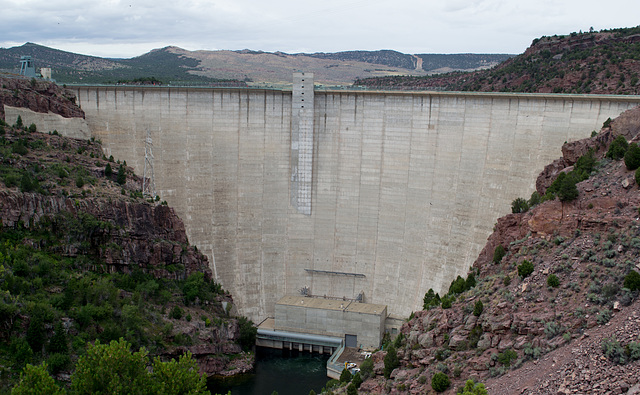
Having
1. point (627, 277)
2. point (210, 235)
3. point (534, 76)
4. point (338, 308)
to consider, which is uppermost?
point (534, 76)

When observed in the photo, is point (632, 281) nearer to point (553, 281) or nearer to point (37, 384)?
point (553, 281)

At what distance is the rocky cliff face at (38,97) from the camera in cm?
4841

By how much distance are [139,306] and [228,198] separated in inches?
497

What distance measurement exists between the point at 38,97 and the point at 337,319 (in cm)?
2944

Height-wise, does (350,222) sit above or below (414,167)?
below

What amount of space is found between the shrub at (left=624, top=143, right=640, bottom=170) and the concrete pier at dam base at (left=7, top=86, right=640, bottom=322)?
17.1m

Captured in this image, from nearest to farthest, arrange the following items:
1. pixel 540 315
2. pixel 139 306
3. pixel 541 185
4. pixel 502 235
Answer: pixel 540 315, pixel 502 235, pixel 541 185, pixel 139 306

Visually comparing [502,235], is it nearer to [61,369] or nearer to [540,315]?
[540,315]

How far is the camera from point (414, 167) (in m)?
49.9

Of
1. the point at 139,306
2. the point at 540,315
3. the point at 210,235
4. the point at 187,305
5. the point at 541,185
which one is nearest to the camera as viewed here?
the point at 540,315

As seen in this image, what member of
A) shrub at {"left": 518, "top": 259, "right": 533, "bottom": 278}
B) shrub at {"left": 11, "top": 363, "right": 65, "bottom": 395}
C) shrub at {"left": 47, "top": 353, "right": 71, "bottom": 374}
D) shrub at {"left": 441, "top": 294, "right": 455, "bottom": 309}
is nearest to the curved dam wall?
shrub at {"left": 441, "top": 294, "right": 455, "bottom": 309}

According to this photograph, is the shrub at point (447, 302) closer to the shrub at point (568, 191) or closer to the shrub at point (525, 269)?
the shrub at point (525, 269)

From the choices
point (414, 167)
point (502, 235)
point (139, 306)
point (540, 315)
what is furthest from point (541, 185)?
point (139, 306)

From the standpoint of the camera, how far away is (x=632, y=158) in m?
31.1
